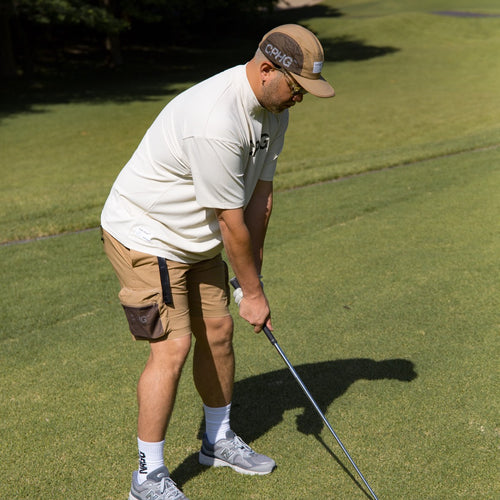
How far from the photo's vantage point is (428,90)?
1911 cm

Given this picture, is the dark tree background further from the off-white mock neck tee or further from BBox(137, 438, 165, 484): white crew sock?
BBox(137, 438, 165, 484): white crew sock

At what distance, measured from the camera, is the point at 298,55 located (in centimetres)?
257

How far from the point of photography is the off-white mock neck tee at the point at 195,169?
2568mm

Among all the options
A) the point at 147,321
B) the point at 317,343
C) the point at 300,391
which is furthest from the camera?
the point at 317,343

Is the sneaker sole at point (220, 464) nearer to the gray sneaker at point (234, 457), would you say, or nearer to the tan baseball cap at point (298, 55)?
the gray sneaker at point (234, 457)

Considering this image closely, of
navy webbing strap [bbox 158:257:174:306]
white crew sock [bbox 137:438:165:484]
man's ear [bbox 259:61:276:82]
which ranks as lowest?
Result: white crew sock [bbox 137:438:165:484]

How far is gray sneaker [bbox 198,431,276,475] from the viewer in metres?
3.07

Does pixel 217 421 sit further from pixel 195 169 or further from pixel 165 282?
pixel 195 169

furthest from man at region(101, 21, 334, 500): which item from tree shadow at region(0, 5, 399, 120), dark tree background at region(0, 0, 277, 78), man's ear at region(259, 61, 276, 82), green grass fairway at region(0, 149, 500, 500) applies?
dark tree background at region(0, 0, 277, 78)

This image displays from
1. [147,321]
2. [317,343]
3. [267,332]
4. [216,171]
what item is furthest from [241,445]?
[216,171]

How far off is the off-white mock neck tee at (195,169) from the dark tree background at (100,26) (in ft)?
63.8

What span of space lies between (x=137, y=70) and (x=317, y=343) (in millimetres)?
23556

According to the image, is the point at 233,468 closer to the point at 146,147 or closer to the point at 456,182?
the point at 146,147

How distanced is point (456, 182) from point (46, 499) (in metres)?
6.23
